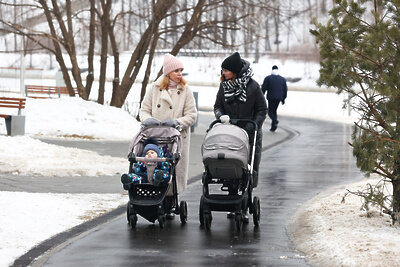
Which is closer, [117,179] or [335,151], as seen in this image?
[117,179]

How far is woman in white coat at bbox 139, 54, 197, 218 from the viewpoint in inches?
430

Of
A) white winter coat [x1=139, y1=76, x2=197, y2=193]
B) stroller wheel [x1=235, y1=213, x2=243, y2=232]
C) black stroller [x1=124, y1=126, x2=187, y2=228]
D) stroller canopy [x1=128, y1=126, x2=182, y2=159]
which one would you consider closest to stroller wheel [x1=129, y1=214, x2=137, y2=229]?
black stroller [x1=124, y1=126, x2=187, y2=228]

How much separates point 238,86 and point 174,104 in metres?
0.78

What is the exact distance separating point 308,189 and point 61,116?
11088 millimetres

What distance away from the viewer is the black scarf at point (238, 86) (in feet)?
35.4

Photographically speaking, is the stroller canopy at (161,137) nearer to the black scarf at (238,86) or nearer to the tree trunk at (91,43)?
the black scarf at (238,86)

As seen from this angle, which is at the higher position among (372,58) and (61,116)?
(372,58)

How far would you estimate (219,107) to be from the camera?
435 inches

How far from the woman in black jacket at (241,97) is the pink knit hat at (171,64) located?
505 millimetres

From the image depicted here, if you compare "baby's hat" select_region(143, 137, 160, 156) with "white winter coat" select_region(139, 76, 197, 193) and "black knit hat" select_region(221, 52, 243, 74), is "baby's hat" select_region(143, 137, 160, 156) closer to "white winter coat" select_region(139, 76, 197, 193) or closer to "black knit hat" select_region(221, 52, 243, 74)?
"white winter coat" select_region(139, 76, 197, 193)

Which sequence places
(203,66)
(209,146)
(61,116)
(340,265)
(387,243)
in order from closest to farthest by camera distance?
(340,265), (387,243), (209,146), (61,116), (203,66)

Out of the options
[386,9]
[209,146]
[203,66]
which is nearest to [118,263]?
[209,146]

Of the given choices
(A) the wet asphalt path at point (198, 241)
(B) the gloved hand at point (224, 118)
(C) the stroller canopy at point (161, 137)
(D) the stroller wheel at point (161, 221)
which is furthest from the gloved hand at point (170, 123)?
(A) the wet asphalt path at point (198, 241)

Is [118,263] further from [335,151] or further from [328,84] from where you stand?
[335,151]
